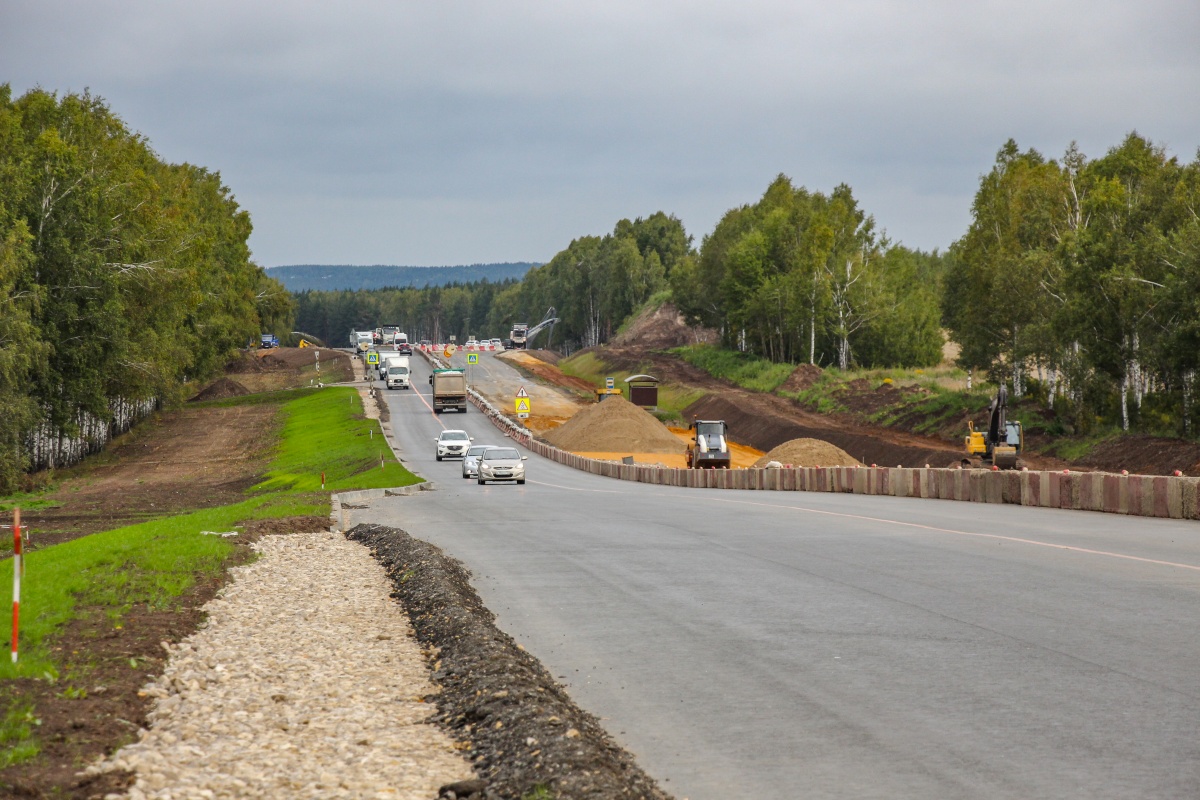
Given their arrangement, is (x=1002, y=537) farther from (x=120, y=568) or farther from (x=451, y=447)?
(x=451, y=447)

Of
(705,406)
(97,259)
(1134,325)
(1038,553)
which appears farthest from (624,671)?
(705,406)

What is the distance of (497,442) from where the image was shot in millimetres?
78875

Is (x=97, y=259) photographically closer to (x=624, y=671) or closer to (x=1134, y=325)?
(x=1134, y=325)

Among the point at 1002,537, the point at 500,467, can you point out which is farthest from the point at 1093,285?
the point at 1002,537

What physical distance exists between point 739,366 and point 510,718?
115 meters

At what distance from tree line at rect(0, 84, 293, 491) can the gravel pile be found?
130 ft

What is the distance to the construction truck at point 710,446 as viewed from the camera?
5956 centimetres

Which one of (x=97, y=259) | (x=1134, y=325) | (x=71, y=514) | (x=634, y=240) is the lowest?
(x=71, y=514)

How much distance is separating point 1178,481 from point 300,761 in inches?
882

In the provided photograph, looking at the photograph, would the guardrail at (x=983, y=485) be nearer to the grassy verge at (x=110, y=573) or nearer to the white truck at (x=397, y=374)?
the grassy verge at (x=110, y=573)

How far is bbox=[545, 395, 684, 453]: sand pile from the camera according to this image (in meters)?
79.1

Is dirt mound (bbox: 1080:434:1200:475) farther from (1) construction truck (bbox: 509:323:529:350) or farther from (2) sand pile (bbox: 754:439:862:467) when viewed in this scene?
(1) construction truck (bbox: 509:323:529:350)

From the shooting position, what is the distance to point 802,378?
101 metres

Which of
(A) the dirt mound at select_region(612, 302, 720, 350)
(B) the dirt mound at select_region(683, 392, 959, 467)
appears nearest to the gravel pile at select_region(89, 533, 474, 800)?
(B) the dirt mound at select_region(683, 392, 959, 467)
